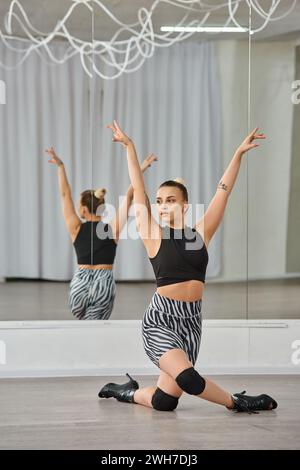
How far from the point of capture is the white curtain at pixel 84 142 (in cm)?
493

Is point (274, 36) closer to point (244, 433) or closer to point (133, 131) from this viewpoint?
point (133, 131)

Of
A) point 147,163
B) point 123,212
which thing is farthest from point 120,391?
point 147,163

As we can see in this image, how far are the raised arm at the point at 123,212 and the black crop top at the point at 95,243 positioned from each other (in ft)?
0.09

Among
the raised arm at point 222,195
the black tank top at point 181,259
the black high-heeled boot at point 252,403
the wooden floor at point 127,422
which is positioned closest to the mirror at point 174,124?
the wooden floor at point 127,422

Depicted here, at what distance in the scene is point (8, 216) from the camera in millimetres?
4945

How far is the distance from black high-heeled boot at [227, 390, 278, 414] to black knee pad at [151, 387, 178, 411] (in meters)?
0.24

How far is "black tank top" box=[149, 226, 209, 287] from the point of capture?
3.85 metres

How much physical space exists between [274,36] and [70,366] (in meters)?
2.06

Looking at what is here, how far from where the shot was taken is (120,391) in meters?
4.04

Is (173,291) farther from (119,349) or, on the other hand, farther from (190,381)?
(119,349)

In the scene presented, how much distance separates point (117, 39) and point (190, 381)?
2113 mm

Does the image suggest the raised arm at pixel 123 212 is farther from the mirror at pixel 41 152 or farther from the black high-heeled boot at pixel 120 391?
the black high-heeled boot at pixel 120 391

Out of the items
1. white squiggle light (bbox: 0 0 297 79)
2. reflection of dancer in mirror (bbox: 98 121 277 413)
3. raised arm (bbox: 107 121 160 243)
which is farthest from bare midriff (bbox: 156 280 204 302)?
white squiggle light (bbox: 0 0 297 79)

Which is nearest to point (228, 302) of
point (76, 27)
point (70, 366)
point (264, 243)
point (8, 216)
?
point (264, 243)
